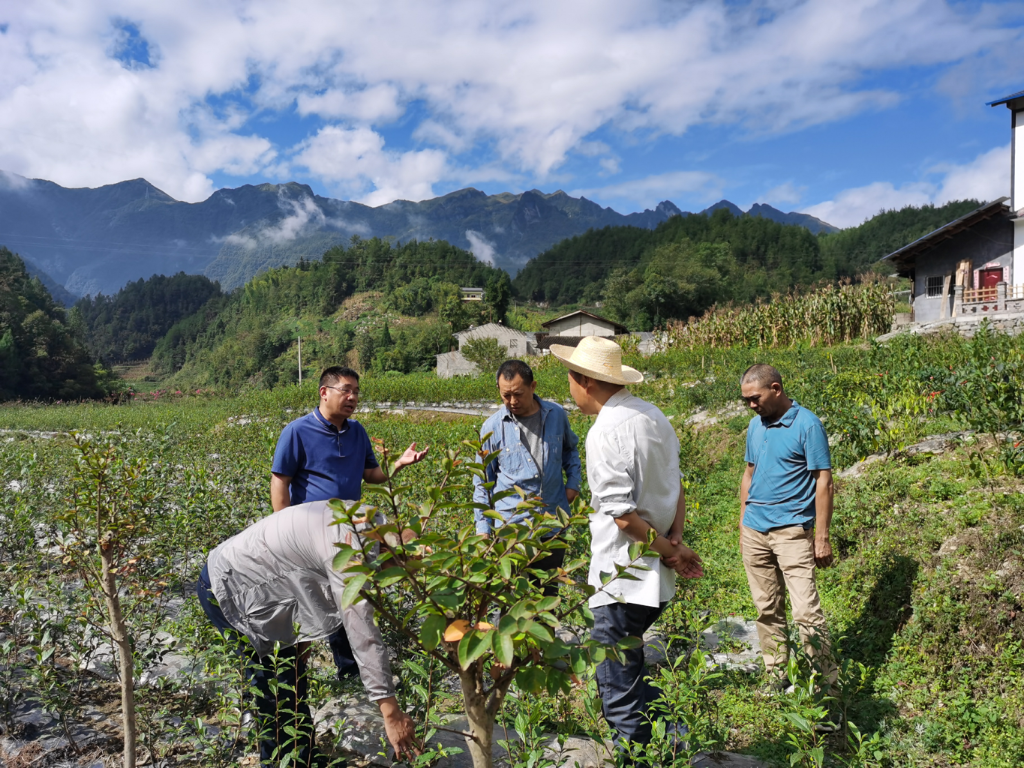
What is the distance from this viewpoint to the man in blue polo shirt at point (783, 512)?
3.30 metres

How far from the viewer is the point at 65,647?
3102 mm

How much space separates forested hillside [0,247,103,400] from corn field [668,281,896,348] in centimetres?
4794

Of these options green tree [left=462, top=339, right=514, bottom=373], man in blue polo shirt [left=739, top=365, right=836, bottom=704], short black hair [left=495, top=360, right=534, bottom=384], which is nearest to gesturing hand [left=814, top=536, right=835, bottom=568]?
man in blue polo shirt [left=739, top=365, right=836, bottom=704]

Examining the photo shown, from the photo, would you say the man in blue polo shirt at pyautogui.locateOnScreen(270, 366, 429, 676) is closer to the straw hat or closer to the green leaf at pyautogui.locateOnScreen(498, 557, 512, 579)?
the straw hat

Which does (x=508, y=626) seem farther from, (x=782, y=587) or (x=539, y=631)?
(x=782, y=587)

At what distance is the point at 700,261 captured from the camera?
7806cm

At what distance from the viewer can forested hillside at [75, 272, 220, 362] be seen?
385 ft

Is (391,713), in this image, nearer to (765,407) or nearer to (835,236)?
(765,407)

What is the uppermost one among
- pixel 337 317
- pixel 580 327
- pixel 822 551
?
pixel 337 317

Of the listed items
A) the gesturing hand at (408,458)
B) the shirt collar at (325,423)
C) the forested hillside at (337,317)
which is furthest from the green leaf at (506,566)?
the forested hillside at (337,317)

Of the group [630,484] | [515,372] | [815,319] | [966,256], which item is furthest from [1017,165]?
[630,484]

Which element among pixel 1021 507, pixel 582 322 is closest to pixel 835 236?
pixel 582 322

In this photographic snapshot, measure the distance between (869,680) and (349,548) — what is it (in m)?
3.38

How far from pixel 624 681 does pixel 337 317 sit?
90918mm
